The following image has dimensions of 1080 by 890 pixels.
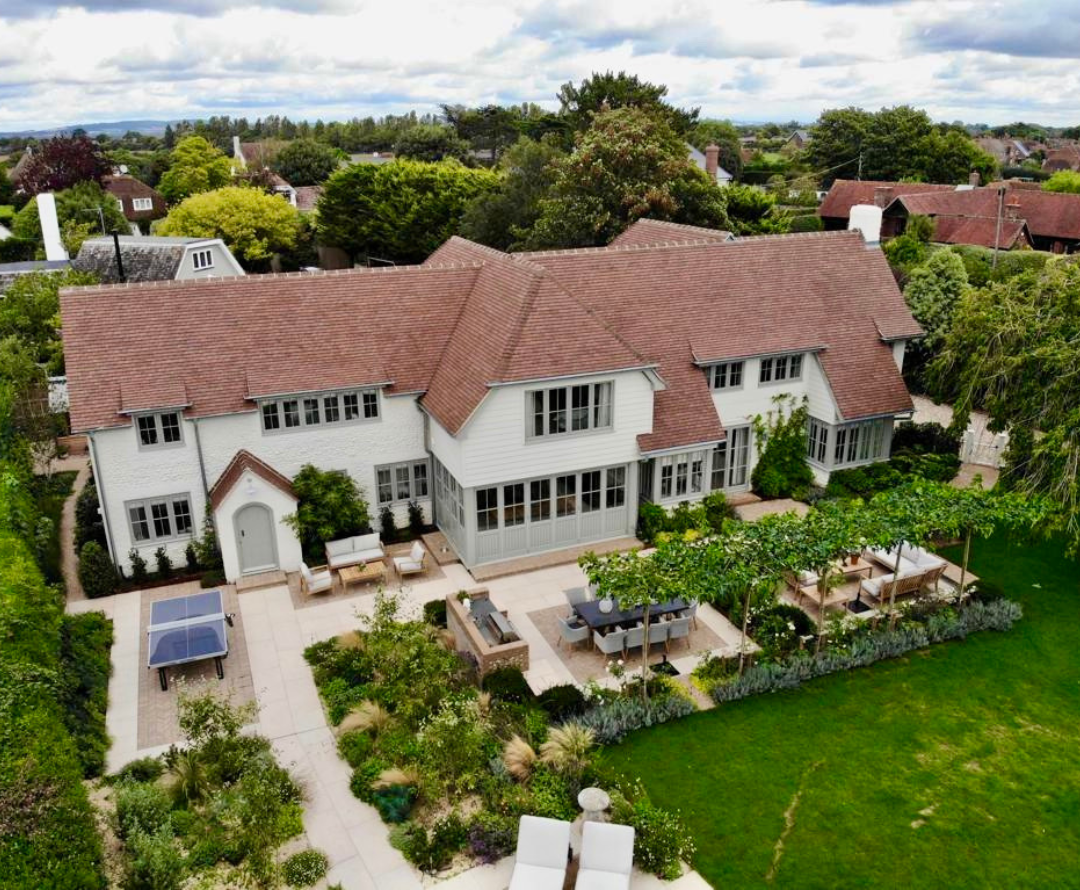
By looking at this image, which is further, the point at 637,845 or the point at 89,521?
the point at 89,521

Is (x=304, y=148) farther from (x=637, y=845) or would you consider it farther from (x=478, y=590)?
(x=637, y=845)

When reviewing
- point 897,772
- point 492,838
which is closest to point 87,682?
point 492,838

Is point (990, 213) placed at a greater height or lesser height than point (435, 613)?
greater

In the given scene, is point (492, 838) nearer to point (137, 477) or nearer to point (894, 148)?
point (137, 477)

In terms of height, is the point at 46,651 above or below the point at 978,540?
above

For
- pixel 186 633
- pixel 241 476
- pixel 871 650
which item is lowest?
pixel 871 650

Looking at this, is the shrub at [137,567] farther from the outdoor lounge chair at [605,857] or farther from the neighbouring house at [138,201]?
the neighbouring house at [138,201]

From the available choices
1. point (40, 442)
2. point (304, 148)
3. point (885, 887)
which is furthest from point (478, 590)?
point (304, 148)

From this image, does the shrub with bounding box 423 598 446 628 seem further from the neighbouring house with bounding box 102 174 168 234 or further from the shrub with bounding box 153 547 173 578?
the neighbouring house with bounding box 102 174 168 234
